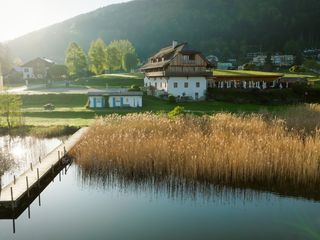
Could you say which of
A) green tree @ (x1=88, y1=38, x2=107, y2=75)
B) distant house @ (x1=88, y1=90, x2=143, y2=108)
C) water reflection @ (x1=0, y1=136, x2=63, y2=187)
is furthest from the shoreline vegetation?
green tree @ (x1=88, y1=38, x2=107, y2=75)

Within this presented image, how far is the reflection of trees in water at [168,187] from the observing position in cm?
1279

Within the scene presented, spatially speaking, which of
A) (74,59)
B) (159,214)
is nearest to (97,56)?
Result: (74,59)

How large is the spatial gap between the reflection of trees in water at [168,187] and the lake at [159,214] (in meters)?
0.04

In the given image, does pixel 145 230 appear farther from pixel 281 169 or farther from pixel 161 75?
pixel 161 75

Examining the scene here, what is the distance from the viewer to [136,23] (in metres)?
195

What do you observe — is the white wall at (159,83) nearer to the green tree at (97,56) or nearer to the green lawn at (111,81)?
the green lawn at (111,81)

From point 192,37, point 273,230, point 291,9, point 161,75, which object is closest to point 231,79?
point 161,75

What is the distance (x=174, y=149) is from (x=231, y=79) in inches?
1614

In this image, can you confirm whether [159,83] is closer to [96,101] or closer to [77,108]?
[96,101]

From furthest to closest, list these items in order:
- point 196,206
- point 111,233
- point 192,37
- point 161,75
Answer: point 192,37 → point 161,75 → point 196,206 → point 111,233

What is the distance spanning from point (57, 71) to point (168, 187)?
58.5 m

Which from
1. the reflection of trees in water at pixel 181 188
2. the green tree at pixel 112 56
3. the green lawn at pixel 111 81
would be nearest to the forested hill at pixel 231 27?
the green tree at pixel 112 56

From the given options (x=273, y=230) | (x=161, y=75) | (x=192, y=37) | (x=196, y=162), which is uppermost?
(x=192, y=37)

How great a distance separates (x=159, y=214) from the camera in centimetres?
1139
